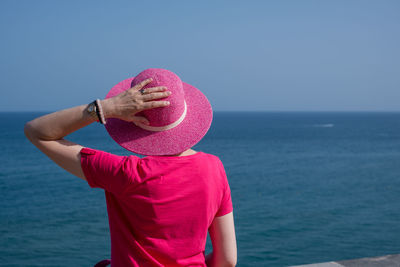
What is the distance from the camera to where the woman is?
1345 millimetres

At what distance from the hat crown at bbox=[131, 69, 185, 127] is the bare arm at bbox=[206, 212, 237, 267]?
0.44 m

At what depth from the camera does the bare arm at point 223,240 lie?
5.22ft

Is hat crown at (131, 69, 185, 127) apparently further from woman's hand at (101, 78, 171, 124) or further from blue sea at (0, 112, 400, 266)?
blue sea at (0, 112, 400, 266)

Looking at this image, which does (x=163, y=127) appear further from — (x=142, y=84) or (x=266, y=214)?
(x=266, y=214)

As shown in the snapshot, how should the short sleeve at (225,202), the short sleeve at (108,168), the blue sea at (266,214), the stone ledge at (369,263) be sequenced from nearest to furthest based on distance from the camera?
1. the short sleeve at (108,168)
2. the short sleeve at (225,202)
3. the stone ledge at (369,263)
4. the blue sea at (266,214)

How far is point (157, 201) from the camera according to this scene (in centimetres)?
138

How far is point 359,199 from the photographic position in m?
20.5

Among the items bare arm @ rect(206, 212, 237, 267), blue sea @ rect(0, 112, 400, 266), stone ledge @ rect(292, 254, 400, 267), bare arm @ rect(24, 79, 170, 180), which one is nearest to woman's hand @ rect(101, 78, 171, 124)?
bare arm @ rect(24, 79, 170, 180)

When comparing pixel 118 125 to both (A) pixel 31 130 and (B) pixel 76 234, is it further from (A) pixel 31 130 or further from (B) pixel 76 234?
(B) pixel 76 234

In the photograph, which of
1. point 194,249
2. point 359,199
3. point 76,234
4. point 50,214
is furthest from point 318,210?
point 194,249

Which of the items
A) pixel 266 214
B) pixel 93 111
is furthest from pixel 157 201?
pixel 266 214

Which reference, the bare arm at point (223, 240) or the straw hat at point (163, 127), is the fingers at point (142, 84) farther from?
the bare arm at point (223, 240)

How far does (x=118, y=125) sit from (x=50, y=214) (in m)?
18.3

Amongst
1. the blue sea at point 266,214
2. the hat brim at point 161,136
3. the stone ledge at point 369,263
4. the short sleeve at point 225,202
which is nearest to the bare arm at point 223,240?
the short sleeve at point 225,202
